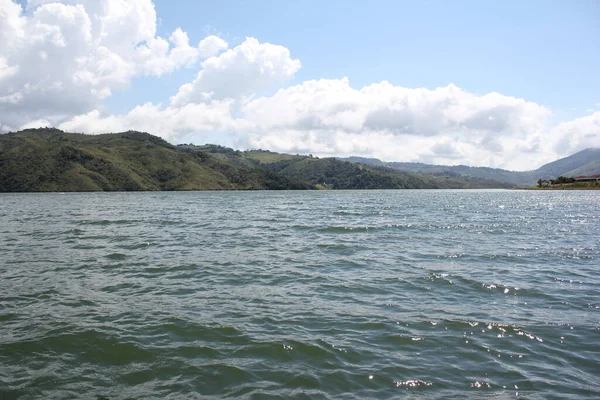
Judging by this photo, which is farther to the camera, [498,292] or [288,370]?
[498,292]

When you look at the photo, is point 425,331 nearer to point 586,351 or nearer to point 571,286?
point 586,351

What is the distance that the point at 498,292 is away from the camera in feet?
60.9

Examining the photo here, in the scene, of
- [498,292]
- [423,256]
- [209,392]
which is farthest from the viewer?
[423,256]

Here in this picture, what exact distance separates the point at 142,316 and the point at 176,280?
5.79 meters

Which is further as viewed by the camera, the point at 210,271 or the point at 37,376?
the point at 210,271

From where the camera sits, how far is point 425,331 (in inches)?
528

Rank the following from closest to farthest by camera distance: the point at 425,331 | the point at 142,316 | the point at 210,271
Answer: the point at 425,331 < the point at 142,316 < the point at 210,271

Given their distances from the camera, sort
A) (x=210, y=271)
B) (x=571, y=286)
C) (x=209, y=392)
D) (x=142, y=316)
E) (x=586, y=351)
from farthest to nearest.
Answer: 1. (x=210, y=271)
2. (x=571, y=286)
3. (x=142, y=316)
4. (x=586, y=351)
5. (x=209, y=392)

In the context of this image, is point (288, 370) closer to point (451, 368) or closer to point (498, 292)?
point (451, 368)

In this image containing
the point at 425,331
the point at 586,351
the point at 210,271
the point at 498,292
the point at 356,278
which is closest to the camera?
the point at 586,351

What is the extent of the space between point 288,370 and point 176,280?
11.7 meters

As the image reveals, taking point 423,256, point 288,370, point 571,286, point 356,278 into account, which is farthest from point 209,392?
point 423,256

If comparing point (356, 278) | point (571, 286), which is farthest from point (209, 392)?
point (571, 286)

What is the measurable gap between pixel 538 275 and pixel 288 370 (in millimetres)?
18139
